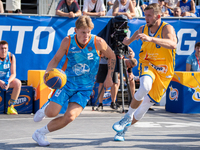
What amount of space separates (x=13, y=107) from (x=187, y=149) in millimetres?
4981

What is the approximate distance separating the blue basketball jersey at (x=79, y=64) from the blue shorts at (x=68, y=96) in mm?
75

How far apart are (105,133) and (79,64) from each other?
5.44ft

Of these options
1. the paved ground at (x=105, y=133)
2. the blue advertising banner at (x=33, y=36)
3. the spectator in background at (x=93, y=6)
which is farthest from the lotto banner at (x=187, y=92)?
the spectator in background at (x=93, y=6)

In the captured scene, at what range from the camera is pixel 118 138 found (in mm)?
5305

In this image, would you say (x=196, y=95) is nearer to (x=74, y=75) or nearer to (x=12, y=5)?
(x=74, y=75)

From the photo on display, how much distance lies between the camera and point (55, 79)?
4570 millimetres

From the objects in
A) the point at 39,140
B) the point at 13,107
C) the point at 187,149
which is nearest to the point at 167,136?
the point at 187,149

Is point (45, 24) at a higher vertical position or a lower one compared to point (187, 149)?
higher

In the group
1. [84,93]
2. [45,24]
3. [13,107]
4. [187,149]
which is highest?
[45,24]

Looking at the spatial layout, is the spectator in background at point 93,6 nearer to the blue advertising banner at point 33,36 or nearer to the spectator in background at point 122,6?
the spectator in background at point 122,6

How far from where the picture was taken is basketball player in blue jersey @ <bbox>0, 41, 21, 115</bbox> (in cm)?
828

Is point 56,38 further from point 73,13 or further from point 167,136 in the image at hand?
point 167,136

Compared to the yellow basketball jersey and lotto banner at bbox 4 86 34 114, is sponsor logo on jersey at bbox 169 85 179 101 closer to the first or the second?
the yellow basketball jersey

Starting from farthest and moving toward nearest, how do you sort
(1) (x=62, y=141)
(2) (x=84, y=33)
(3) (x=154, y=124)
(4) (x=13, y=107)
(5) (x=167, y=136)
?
(4) (x=13, y=107) → (3) (x=154, y=124) → (5) (x=167, y=136) → (1) (x=62, y=141) → (2) (x=84, y=33)
